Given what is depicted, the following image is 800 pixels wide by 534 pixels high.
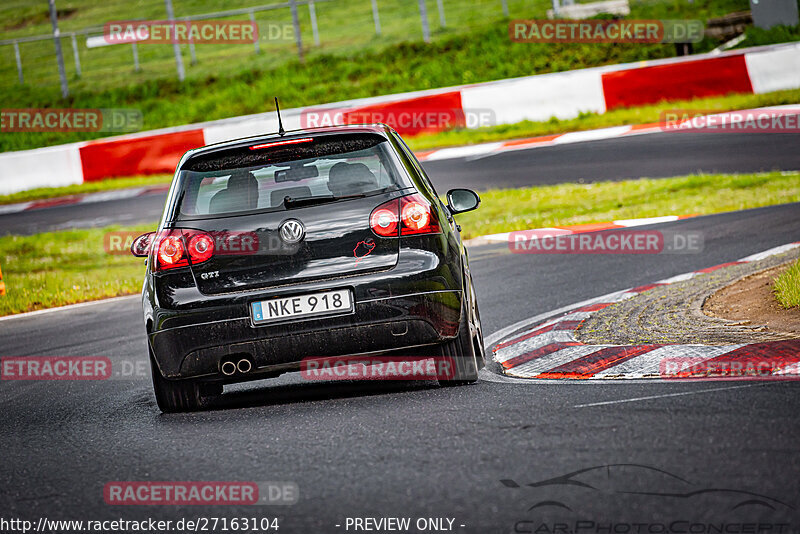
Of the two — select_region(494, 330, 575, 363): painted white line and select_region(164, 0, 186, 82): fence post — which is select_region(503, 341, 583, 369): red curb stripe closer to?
select_region(494, 330, 575, 363): painted white line

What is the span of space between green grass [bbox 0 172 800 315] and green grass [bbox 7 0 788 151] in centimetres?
1155

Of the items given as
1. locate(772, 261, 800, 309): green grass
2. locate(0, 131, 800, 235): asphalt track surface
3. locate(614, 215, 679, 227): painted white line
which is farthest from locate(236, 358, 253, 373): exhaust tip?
locate(0, 131, 800, 235): asphalt track surface

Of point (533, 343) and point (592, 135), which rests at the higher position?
point (592, 135)

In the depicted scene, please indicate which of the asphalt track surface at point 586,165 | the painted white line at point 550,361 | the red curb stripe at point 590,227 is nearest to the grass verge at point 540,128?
the asphalt track surface at point 586,165

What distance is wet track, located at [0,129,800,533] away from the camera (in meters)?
4.12

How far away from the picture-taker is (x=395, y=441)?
17.2 ft

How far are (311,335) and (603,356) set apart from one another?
1.81 m

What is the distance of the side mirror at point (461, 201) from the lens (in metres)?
7.46

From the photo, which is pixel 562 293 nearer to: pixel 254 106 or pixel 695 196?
pixel 695 196

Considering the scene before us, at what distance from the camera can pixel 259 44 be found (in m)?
38.7

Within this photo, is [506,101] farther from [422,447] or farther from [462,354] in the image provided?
[422,447]

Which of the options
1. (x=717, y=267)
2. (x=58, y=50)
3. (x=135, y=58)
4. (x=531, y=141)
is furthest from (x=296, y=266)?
(x=135, y=58)

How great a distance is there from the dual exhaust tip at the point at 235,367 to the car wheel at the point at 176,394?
0.32m

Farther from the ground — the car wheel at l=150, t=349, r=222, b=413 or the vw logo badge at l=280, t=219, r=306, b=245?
the vw logo badge at l=280, t=219, r=306, b=245
